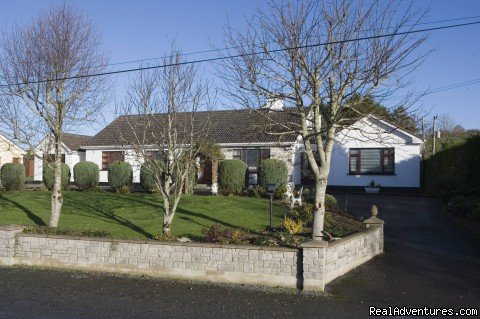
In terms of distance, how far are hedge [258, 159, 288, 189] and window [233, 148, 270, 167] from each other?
16.8ft

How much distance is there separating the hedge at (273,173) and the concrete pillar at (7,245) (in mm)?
13254

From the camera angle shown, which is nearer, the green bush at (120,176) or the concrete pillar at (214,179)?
the concrete pillar at (214,179)

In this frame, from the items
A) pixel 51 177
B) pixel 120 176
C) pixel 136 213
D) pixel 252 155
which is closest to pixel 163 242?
pixel 136 213

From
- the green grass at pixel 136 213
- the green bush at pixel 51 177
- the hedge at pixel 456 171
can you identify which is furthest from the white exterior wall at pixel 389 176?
the green bush at pixel 51 177

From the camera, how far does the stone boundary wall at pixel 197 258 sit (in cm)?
893

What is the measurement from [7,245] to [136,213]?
20.7ft

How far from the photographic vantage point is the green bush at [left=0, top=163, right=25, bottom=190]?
2672 centimetres

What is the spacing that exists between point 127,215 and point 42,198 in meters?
7.48

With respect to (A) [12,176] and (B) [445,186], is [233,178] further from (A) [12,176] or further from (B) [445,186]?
(A) [12,176]

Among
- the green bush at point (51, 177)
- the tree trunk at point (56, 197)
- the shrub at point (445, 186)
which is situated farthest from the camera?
the green bush at point (51, 177)

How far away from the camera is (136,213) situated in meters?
17.1

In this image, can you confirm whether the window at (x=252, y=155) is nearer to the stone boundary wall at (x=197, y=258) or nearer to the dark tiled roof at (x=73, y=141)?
the dark tiled roof at (x=73, y=141)

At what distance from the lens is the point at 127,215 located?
54.6 ft

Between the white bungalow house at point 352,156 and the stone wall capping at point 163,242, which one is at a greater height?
the white bungalow house at point 352,156
